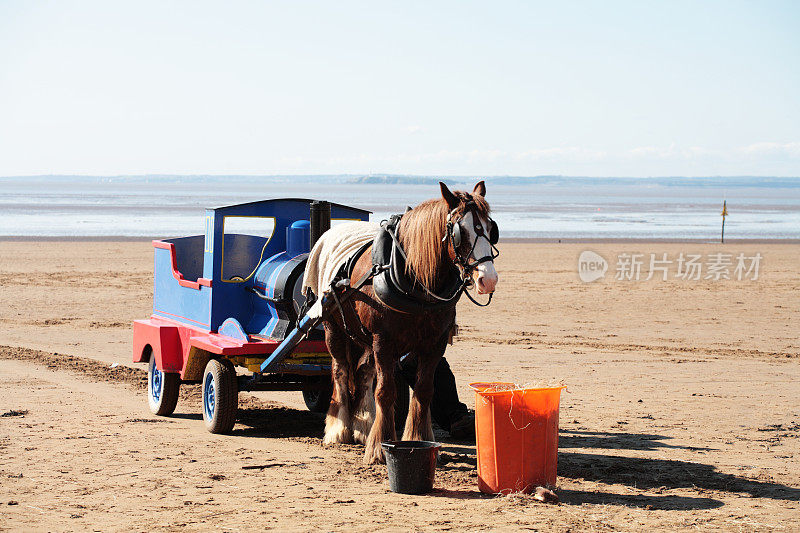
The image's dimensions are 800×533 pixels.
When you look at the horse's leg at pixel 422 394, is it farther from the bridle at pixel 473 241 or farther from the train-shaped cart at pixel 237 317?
the train-shaped cart at pixel 237 317

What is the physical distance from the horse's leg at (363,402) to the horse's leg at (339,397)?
2.7 inches

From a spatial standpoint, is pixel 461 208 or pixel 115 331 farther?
pixel 115 331

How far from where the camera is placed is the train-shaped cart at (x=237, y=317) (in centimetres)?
837

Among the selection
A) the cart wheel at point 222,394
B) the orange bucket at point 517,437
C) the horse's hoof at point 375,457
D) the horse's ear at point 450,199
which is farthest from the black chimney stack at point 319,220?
the orange bucket at point 517,437

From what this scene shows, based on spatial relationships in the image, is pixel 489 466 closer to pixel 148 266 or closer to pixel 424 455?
pixel 424 455

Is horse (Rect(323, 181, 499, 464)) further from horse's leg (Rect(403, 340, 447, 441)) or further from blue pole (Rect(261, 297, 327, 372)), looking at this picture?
blue pole (Rect(261, 297, 327, 372))

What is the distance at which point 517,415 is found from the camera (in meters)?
6.30

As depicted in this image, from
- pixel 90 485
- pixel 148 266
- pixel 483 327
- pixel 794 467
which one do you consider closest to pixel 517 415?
pixel 794 467

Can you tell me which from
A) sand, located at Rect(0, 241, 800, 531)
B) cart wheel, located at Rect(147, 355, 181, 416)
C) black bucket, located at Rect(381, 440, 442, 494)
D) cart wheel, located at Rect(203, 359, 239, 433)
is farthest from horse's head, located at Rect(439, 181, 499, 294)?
cart wheel, located at Rect(147, 355, 181, 416)

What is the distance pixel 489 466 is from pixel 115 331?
10159 mm

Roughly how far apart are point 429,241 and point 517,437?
4.74ft

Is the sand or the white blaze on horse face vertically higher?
the white blaze on horse face

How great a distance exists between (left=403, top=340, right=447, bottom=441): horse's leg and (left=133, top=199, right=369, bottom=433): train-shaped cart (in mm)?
1349

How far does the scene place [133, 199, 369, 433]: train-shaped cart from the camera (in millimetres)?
8367
